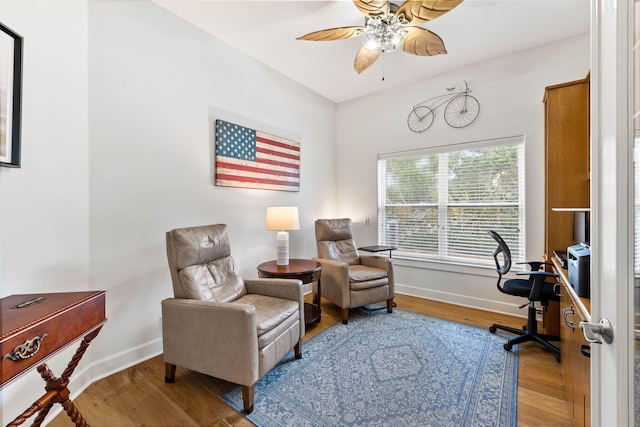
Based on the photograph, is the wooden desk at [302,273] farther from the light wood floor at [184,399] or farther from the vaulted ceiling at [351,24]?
the vaulted ceiling at [351,24]

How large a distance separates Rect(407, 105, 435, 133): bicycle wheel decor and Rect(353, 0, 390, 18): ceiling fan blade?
1863mm

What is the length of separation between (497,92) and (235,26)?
9.56ft

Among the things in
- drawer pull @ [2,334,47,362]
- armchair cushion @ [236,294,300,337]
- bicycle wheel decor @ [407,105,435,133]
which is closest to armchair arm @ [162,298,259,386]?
armchair cushion @ [236,294,300,337]

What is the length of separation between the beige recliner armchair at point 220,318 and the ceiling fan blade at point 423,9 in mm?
2120

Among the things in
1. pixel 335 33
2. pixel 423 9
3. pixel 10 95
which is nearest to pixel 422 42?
pixel 423 9

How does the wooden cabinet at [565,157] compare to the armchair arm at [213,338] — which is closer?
the armchair arm at [213,338]

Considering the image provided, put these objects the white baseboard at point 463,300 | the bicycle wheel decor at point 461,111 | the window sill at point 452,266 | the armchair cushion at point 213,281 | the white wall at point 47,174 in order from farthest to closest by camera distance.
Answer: the bicycle wheel decor at point 461,111, the window sill at point 452,266, the white baseboard at point 463,300, the armchair cushion at point 213,281, the white wall at point 47,174

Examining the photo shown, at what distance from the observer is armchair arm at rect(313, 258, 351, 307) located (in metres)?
2.83

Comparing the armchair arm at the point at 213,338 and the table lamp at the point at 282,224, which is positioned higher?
the table lamp at the point at 282,224

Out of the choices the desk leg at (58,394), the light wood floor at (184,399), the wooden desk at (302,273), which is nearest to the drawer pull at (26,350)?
the desk leg at (58,394)

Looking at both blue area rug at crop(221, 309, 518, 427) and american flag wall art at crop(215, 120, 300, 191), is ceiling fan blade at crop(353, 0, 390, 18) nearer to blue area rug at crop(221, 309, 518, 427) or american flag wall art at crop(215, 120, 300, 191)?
american flag wall art at crop(215, 120, 300, 191)

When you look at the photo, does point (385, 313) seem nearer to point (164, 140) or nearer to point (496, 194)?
point (496, 194)

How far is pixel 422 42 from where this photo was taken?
209 centimetres

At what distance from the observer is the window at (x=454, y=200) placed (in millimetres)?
3033
